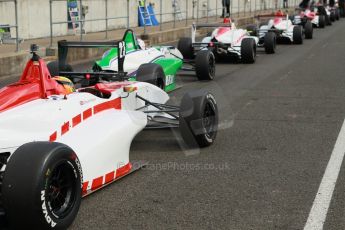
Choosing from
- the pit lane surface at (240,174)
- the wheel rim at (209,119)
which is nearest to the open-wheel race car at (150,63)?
the pit lane surface at (240,174)

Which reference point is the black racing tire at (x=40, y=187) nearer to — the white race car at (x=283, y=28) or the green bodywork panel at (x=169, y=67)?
the green bodywork panel at (x=169, y=67)

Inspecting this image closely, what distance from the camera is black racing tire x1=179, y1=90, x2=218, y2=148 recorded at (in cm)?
603

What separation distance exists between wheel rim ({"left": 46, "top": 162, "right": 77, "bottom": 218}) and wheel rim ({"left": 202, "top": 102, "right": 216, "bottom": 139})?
2388 millimetres

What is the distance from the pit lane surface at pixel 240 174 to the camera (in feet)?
14.3

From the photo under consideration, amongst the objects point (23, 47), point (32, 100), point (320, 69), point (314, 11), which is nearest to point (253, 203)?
point (32, 100)

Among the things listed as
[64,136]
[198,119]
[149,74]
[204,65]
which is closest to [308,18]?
[204,65]

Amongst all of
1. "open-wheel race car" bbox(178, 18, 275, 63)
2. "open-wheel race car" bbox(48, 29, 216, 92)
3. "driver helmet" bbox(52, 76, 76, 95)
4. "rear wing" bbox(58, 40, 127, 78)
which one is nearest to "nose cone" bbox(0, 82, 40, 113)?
"driver helmet" bbox(52, 76, 76, 95)

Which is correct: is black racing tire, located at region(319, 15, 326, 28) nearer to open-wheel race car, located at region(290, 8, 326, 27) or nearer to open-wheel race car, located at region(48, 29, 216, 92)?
open-wheel race car, located at region(290, 8, 326, 27)

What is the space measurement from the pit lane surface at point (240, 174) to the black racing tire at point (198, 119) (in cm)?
14

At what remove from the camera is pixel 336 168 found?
5.59 m

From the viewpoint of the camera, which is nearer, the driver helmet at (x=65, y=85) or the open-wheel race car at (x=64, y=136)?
the open-wheel race car at (x=64, y=136)

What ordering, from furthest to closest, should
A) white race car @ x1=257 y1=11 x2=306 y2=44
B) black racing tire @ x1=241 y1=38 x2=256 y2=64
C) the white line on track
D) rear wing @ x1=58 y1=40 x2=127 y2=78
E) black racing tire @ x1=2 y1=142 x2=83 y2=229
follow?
white race car @ x1=257 y1=11 x2=306 y2=44 < black racing tire @ x1=241 y1=38 x2=256 y2=64 < rear wing @ x1=58 y1=40 x2=127 y2=78 < the white line on track < black racing tire @ x1=2 y1=142 x2=83 y2=229

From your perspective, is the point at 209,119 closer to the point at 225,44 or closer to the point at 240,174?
the point at 240,174

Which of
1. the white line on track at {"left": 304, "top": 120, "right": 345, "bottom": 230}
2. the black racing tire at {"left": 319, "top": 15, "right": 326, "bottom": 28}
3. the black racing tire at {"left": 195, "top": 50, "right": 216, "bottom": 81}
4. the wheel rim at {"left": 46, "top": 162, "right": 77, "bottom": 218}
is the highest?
the black racing tire at {"left": 319, "top": 15, "right": 326, "bottom": 28}
